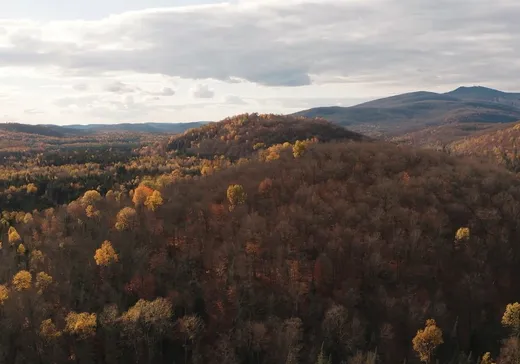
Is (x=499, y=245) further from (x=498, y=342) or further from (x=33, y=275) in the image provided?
(x=33, y=275)

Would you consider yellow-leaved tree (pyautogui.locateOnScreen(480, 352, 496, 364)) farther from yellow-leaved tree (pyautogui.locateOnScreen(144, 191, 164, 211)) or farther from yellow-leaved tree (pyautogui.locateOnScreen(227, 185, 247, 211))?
yellow-leaved tree (pyautogui.locateOnScreen(144, 191, 164, 211))

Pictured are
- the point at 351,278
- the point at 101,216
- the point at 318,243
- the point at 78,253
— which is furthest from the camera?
the point at 101,216

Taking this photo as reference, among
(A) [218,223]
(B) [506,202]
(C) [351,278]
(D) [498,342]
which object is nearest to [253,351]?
(C) [351,278]

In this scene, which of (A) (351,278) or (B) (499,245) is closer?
(A) (351,278)

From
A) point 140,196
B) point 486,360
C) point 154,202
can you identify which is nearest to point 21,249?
point 140,196

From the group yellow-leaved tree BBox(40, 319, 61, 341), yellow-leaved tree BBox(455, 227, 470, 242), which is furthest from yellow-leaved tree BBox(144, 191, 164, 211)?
yellow-leaved tree BBox(455, 227, 470, 242)

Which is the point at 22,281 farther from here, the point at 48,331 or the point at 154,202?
the point at 154,202

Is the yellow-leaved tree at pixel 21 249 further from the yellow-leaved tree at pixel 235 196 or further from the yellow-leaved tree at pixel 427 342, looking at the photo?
the yellow-leaved tree at pixel 427 342

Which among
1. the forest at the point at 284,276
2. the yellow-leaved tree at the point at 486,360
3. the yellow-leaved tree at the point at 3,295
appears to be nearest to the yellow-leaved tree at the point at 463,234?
the forest at the point at 284,276
